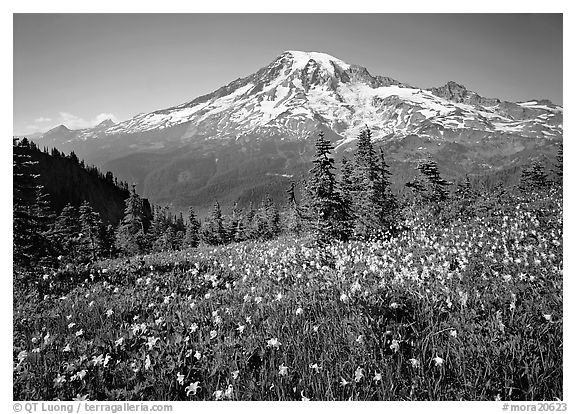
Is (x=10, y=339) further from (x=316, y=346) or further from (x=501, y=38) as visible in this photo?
(x=501, y=38)

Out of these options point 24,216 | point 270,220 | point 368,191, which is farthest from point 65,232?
point 270,220

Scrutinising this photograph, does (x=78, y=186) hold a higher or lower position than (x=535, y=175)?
higher

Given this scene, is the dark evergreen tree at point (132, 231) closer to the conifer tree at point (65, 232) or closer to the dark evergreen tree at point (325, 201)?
the conifer tree at point (65, 232)

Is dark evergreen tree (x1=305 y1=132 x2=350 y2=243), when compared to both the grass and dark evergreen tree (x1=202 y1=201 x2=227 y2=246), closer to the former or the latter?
the grass

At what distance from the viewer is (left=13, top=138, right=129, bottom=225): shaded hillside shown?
141038 millimetres

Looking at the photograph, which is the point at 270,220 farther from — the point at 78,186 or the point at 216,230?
the point at 78,186

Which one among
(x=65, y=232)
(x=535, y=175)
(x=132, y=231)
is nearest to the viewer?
(x=65, y=232)

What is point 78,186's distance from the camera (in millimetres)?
151750

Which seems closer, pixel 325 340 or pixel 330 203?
pixel 325 340

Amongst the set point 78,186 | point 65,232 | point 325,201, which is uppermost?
point 78,186

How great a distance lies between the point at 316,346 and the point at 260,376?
629mm

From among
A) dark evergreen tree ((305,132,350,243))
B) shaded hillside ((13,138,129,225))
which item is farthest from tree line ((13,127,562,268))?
shaded hillside ((13,138,129,225))

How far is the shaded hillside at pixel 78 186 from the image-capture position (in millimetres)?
141038

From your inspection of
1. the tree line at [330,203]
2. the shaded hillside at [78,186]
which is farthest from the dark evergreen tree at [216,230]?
the shaded hillside at [78,186]
